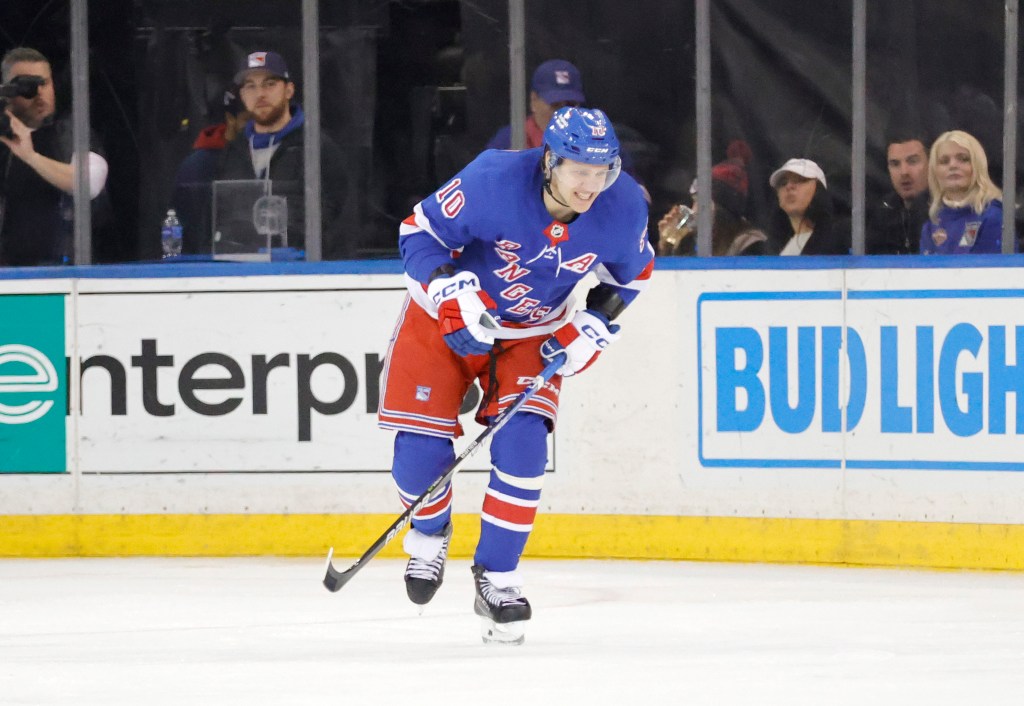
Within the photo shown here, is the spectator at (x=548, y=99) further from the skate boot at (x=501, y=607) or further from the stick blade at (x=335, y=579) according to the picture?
the skate boot at (x=501, y=607)

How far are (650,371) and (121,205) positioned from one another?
5.93 feet

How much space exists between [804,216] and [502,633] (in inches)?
81.4

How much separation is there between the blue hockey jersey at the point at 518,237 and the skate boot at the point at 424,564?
519mm

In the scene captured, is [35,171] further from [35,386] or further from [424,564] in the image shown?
[424,564]

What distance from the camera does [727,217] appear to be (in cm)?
516

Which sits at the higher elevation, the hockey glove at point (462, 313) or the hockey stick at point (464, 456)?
the hockey glove at point (462, 313)

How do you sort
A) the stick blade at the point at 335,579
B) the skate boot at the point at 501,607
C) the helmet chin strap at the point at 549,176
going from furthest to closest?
1. the stick blade at the point at 335,579
2. the skate boot at the point at 501,607
3. the helmet chin strap at the point at 549,176

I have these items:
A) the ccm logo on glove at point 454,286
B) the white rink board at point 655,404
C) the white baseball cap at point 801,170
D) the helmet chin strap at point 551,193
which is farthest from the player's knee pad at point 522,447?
the white baseball cap at point 801,170

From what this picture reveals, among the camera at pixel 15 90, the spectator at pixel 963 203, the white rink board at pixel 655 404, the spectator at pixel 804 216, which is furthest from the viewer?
the camera at pixel 15 90

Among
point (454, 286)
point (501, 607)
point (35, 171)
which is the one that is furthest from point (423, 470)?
point (35, 171)

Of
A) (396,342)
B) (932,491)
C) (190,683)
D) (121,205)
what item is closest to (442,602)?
(396,342)

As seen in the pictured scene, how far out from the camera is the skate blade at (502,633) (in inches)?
141

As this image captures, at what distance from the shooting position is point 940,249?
4.99 m

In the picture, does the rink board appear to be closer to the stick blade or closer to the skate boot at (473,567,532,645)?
the stick blade
